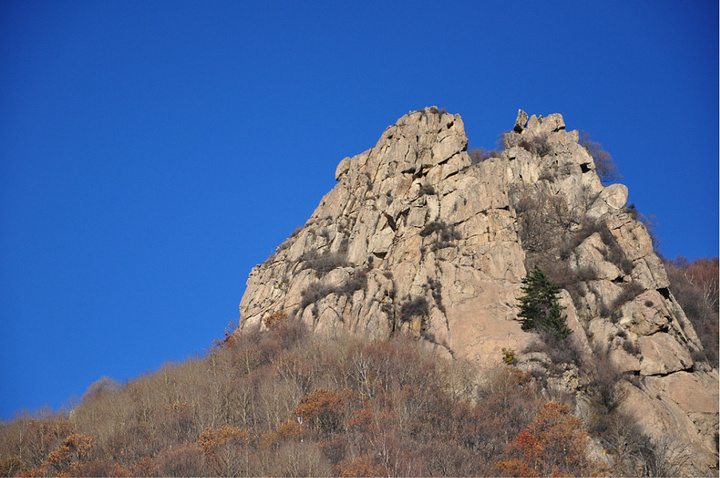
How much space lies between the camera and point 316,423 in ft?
115

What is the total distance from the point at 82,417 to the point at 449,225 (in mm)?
33765

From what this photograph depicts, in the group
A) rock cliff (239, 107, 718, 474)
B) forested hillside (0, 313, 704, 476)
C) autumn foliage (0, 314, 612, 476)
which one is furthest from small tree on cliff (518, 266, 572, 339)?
autumn foliage (0, 314, 612, 476)

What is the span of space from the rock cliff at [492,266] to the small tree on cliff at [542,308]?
0.88 meters

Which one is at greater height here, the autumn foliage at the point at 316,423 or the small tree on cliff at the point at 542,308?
the small tree on cliff at the point at 542,308

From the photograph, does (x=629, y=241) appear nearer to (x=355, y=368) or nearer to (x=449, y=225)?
(x=449, y=225)

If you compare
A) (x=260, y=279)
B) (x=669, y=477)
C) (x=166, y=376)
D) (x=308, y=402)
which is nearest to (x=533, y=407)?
(x=669, y=477)

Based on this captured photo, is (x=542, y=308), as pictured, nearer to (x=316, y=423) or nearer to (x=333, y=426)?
(x=333, y=426)

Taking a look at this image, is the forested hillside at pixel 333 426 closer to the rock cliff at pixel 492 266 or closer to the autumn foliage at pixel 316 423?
the autumn foliage at pixel 316 423

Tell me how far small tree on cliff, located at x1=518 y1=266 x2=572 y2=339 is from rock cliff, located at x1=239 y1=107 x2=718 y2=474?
2.88ft

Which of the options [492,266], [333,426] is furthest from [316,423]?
[492,266]

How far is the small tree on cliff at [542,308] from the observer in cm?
4094

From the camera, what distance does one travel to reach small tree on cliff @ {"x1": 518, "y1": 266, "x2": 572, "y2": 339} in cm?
4094

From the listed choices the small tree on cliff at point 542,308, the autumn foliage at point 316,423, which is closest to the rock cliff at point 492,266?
the small tree on cliff at point 542,308

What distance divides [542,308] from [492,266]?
6655mm
